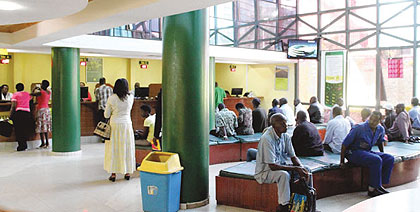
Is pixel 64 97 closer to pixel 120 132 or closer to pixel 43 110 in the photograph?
pixel 43 110

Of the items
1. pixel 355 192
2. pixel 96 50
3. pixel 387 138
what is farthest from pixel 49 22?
pixel 387 138

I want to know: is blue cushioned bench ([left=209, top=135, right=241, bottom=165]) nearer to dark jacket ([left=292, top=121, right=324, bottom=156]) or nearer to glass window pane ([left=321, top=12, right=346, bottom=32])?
dark jacket ([left=292, top=121, right=324, bottom=156])

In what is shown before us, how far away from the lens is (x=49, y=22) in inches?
288

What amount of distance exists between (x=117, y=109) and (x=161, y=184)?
1964 millimetres

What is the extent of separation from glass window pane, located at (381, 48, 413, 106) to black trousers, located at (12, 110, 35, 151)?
34.3ft

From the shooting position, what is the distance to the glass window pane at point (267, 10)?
1638 centimetres

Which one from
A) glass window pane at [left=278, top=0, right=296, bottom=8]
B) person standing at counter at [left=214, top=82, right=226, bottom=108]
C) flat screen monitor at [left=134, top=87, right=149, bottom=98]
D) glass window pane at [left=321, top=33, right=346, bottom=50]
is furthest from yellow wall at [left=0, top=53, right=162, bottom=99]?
glass window pane at [left=321, top=33, right=346, bottom=50]

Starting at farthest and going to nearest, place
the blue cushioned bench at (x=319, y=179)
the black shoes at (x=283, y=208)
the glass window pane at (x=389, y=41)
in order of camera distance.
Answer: the glass window pane at (x=389, y=41) < the blue cushioned bench at (x=319, y=179) < the black shoes at (x=283, y=208)

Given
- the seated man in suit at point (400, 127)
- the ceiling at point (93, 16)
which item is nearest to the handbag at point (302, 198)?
the ceiling at point (93, 16)

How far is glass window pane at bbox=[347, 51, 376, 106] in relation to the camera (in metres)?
14.0

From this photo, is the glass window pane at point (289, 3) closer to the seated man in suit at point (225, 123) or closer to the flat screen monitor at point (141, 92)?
the flat screen monitor at point (141, 92)

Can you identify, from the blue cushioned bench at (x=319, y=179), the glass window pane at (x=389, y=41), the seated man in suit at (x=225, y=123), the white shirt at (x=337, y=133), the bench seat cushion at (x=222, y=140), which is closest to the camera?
the blue cushioned bench at (x=319, y=179)

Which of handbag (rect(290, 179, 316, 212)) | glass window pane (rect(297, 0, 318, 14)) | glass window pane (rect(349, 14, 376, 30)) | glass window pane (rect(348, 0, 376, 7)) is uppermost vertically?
glass window pane (rect(297, 0, 318, 14))

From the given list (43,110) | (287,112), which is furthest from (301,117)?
(43,110)
